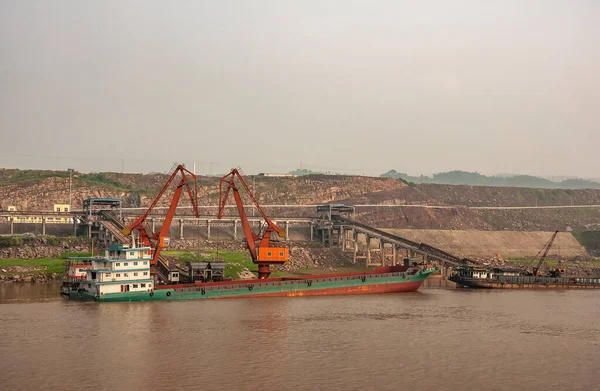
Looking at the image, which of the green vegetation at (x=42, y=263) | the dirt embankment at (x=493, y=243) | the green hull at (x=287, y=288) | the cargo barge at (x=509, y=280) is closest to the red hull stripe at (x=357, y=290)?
the green hull at (x=287, y=288)

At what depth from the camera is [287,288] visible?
270 feet

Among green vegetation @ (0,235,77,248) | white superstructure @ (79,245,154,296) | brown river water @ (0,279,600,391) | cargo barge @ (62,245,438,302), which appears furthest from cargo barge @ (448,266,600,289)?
green vegetation @ (0,235,77,248)

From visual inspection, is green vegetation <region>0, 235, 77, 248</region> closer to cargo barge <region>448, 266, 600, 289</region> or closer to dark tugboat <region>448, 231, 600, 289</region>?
dark tugboat <region>448, 231, 600, 289</region>

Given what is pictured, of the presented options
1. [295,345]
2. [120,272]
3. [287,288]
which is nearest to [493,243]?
[287,288]

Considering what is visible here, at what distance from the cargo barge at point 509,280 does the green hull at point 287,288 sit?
956 cm

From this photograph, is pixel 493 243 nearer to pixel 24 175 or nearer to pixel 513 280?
pixel 513 280

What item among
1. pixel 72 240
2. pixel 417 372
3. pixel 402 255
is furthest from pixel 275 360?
pixel 402 255

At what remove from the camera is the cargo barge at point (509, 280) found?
98.4 metres

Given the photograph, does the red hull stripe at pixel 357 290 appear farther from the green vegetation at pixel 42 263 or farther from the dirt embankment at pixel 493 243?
the dirt embankment at pixel 493 243

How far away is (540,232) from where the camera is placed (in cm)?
17312

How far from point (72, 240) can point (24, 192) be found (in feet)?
188

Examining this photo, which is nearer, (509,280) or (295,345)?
(295,345)

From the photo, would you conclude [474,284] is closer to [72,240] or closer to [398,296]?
[398,296]

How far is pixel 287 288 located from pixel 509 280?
3518 centimetres
